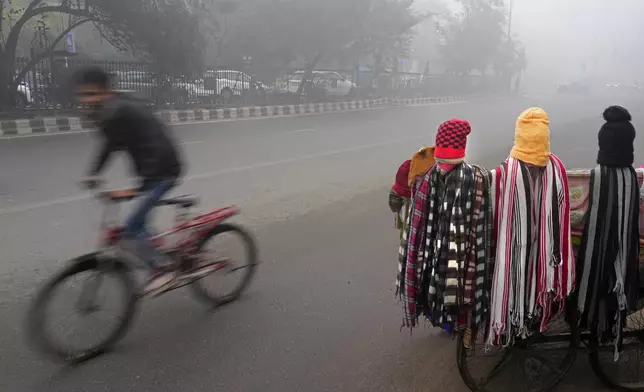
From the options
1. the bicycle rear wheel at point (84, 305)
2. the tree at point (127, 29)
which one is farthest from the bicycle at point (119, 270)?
the tree at point (127, 29)

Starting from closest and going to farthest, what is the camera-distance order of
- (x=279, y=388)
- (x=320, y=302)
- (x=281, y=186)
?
(x=279, y=388)
(x=320, y=302)
(x=281, y=186)

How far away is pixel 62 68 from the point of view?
18062 millimetres

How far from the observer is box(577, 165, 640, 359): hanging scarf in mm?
2766

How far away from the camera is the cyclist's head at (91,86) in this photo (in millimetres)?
3449

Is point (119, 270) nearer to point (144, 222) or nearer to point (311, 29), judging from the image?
point (144, 222)

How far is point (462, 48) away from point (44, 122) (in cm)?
3847

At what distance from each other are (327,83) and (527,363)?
90.8ft

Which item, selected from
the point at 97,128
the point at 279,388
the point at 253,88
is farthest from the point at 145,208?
the point at 253,88

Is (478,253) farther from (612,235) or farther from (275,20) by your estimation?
(275,20)

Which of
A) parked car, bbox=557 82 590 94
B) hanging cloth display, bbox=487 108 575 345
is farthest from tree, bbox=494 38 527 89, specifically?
hanging cloth display, bbox=487 108 575 345

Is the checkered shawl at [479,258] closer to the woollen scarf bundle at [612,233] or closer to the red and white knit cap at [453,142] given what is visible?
the red and white knit cap at [453,142]

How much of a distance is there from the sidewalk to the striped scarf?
19.0ft

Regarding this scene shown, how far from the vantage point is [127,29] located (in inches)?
736

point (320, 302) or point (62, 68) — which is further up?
point (62, 68)
